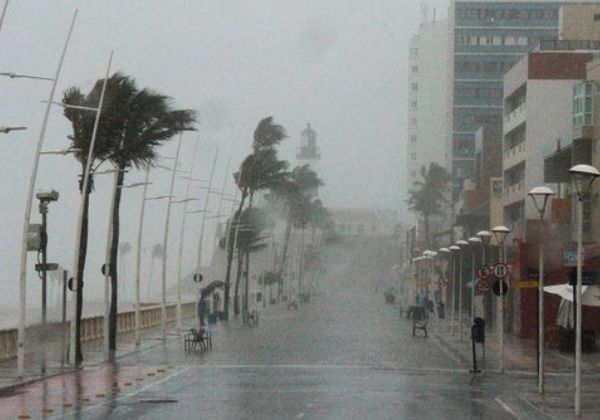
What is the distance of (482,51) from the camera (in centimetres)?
19450

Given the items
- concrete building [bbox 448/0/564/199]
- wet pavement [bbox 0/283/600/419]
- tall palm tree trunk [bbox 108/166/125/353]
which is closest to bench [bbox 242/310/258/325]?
wet pavement [bbox 0/283/600/419]

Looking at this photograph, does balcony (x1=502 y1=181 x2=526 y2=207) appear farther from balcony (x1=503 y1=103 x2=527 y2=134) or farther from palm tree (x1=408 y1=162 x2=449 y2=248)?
palm tree (x1=408 y1=162 x2=449 y2=248)

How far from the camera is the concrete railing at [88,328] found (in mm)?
48588

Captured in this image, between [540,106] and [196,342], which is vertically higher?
[540,106]

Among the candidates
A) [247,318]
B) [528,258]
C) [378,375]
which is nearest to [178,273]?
[247,318]

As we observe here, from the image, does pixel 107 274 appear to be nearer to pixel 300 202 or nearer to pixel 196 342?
pixel 196 342

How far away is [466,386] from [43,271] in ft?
47.4

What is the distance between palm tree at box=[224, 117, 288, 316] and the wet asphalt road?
5633 cm

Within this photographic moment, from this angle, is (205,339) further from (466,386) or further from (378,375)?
(466,386)

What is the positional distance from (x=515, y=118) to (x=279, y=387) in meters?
61.0

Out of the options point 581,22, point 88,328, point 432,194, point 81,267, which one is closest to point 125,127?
point 81,267

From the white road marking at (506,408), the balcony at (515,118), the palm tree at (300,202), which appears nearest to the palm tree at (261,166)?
the balcony at (515,118)

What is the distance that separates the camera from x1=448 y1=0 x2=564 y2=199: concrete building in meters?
193

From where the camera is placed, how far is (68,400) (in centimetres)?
3062
